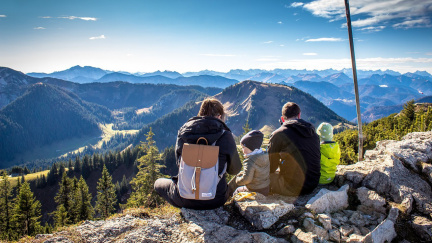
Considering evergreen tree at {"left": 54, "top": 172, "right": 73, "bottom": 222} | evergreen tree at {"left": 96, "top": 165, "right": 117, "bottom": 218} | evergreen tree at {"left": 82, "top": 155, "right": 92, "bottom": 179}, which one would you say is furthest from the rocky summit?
evergreen tree at {"left": 82, "top": 155, "right": 92, "bottom": 179}

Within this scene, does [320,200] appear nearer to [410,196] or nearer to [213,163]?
[410,196]

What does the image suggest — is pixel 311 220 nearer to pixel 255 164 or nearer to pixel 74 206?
pixel 255 164

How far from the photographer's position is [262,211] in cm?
626

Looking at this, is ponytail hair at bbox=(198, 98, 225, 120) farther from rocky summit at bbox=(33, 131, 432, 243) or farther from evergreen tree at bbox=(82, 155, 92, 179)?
evergreen tree at bbox=(82, 155, 92, 179)

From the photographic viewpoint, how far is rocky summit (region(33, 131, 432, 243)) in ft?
18.4

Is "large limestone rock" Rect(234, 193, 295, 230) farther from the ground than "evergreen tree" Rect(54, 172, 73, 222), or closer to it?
farther from the ground

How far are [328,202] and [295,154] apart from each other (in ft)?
5.87

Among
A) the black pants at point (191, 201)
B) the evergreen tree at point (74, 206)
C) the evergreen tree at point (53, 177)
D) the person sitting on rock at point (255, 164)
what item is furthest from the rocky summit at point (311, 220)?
the evergreen tree at point (53, 177)

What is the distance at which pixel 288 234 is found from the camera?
223 inches

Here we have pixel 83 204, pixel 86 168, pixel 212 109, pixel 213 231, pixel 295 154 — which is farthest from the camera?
pixel 86 168

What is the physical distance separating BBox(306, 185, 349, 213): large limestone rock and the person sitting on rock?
1.57 m

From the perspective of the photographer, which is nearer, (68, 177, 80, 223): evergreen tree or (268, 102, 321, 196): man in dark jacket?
(268, 102, 321, 196): man in dark jacket

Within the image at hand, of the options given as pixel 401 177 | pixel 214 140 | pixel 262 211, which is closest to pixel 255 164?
pixel 262 211

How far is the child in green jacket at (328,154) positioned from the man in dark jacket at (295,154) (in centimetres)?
66
